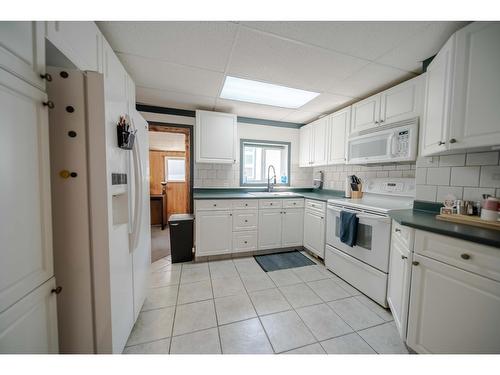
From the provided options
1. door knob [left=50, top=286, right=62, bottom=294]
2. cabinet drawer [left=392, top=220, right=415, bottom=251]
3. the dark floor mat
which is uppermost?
cabinet drawer [left=392, top=220, right=415, bottom=251]

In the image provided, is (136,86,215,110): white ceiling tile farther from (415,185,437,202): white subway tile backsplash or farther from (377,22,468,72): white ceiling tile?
(415,185,437,202): white subway tile backsplash

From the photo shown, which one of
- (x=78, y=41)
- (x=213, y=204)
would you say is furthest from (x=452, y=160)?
Answer: (x=78, y=41)

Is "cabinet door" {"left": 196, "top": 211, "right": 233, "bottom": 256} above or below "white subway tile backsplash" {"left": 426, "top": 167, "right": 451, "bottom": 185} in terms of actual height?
below

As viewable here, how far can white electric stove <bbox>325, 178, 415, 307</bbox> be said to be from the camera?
5.62 ft

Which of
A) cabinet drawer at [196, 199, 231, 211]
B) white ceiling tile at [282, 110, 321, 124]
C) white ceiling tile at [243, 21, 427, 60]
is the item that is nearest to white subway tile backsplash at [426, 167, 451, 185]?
white ceiling tile at [243, 21, 427, 60]

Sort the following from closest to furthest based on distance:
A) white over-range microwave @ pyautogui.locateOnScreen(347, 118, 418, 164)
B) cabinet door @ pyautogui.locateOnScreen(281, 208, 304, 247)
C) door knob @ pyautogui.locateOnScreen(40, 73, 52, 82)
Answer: door knob @ pyautogui.locateOnScreen(40, 73, 52, 82)
white over-range microwave @ pyautogui.locateOnScreen(347, 118, 418, 164)
cabinet door @ pyautogui.locateOnScreen(281, 208, 304, 247)

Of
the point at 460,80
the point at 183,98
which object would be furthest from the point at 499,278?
the point at 183,98

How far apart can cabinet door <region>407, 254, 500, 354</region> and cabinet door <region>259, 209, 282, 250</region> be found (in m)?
1.76

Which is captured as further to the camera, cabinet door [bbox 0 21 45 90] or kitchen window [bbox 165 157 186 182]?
kitchen window [bbox 165 157 186 182]

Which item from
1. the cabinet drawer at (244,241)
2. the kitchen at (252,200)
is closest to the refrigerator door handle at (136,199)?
the kitchen at (252,200)

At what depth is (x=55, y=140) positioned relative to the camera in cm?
88

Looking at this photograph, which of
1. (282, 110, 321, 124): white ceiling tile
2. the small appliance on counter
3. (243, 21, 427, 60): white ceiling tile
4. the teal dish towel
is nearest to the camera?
(243, 21, 427, 60): white ceiling tile

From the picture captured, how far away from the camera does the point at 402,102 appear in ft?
6.15

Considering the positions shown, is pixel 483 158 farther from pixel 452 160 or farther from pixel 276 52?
pixel 276 52
